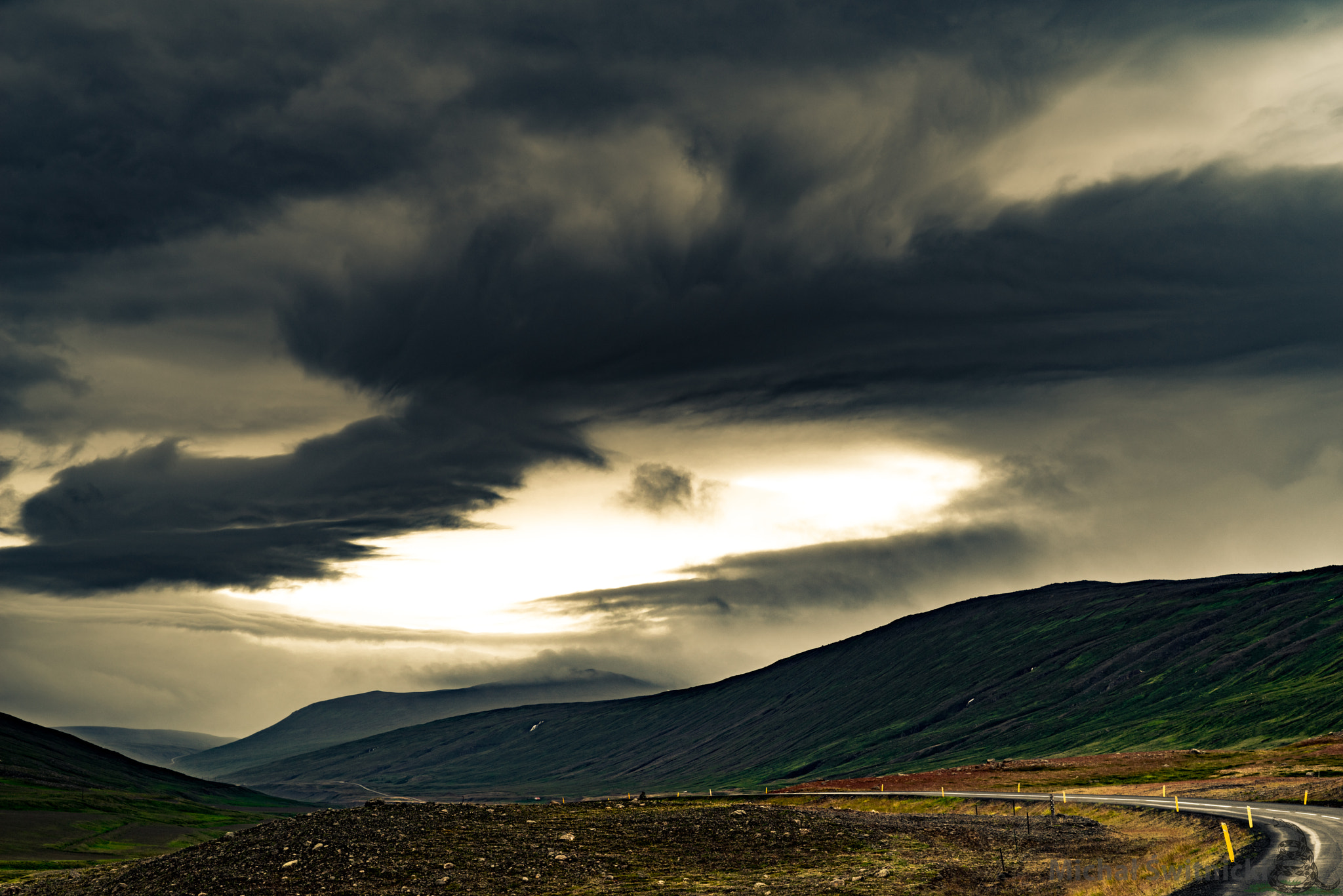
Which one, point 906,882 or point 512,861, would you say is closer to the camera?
point 906,882

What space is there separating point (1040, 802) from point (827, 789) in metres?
62.9

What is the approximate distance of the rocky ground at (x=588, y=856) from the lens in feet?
166

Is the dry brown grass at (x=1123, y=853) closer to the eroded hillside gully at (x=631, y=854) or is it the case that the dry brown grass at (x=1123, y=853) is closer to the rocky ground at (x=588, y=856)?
the eroded hillside gully at (x=631, y=854)

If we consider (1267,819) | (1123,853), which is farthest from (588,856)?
(1267,819)

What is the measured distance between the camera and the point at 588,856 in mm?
59000

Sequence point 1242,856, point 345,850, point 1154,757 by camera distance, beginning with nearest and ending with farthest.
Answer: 1. point 1242,856
2. point 345,850
3. point 1154,757

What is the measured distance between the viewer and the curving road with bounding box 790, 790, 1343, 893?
39.8 metres

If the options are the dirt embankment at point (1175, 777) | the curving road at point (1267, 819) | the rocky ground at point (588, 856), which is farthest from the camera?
the dirt embankment at point (1175, 777)

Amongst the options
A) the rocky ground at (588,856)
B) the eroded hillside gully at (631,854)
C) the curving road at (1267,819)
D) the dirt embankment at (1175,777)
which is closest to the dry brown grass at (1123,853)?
the eroded hillside gully at (631,854)

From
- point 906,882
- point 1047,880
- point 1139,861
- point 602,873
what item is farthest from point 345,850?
point 1139,861

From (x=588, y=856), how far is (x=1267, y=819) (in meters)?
44.9

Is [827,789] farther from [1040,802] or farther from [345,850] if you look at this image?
[345,850]

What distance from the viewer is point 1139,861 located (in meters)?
55.0

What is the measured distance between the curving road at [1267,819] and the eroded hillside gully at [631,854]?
10.7ft
